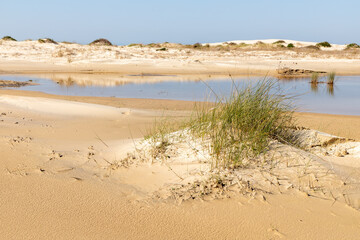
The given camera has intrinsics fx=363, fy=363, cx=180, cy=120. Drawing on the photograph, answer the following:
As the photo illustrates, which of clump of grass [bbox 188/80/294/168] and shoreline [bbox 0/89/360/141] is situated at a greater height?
clump of grass [bbox 188/80/294/168]

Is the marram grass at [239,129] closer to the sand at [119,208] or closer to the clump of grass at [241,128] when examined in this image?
the clump of grass at [241,128]

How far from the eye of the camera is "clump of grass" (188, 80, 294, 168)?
3.25 m

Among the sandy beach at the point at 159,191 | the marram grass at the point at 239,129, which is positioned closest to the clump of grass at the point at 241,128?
the marram grass at the point at 239,129

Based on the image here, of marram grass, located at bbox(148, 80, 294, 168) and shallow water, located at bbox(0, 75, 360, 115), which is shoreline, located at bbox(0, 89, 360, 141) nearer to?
shallow water, located at bbox(0, 75, 360, 115)

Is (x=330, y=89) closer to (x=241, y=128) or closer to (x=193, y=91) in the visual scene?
(x=193, y=91)

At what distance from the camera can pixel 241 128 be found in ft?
11.8

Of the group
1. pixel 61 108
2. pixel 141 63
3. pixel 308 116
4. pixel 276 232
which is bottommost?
pixel 308 116

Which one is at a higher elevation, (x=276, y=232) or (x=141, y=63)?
(x=141, y=63)

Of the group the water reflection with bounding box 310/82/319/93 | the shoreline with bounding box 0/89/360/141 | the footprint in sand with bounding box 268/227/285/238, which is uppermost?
the water reflection with bounding box 310/82/319/93

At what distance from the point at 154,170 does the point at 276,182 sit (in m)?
1.06

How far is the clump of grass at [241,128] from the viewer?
3250mm

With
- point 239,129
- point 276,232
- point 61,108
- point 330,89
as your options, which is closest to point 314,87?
point 330,89

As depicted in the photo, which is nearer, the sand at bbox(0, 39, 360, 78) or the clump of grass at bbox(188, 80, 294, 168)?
the clump of grass at bbox(188, 80, 294, 168)

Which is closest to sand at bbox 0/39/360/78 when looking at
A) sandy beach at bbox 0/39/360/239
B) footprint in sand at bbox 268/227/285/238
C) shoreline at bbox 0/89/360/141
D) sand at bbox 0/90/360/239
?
shoreline at bbox 0/89/360/141
